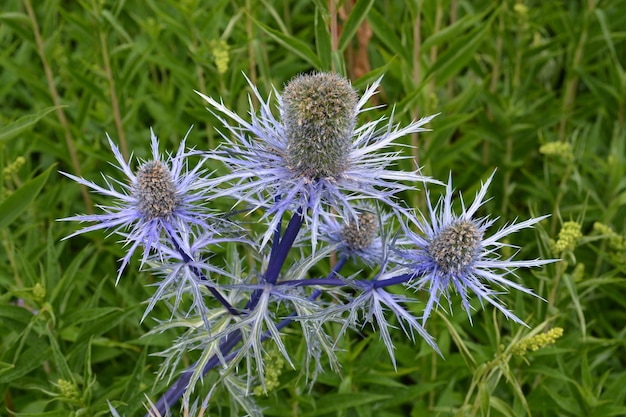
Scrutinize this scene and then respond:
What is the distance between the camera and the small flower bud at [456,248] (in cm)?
100

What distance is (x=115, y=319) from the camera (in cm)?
149

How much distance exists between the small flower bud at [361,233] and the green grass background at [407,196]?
0.27 meters

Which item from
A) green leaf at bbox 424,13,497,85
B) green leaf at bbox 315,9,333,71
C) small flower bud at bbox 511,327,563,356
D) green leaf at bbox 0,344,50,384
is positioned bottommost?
green leaf at bbox 0,344,50,384

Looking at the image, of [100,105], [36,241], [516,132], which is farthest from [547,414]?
[100,105]

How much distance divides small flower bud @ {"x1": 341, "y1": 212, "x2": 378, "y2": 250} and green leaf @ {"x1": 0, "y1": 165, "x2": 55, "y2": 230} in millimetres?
668

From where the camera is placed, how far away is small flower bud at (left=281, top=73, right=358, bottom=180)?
944 mm

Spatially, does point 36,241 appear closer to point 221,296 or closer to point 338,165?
point 221,296

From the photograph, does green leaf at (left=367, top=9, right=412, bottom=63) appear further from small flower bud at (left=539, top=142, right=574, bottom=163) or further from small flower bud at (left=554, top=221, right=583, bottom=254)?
small flower bud at (left=554, top=221, right=583, bottom=254)

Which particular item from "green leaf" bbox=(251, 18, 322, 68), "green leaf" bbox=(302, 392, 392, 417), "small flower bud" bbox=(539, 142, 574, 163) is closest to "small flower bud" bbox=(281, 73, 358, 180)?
"green leaf" bbox=(251, 18, 322, 68)

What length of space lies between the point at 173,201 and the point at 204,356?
26cm

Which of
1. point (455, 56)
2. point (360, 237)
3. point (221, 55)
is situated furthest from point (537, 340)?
point (221, 55)

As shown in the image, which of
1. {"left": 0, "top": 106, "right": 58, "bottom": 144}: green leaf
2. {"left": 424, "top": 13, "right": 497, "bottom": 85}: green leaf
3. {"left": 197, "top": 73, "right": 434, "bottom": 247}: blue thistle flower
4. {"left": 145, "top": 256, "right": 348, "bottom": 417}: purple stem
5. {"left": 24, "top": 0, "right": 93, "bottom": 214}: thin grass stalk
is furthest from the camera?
{"left": 24, "top": 0, "right": 93, "bottom": 214}: thin grass stalk

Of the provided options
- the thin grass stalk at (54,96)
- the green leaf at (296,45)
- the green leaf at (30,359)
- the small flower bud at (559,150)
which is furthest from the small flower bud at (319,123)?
the thin grass stalk at (54,96)

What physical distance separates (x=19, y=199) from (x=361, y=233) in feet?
2.50
